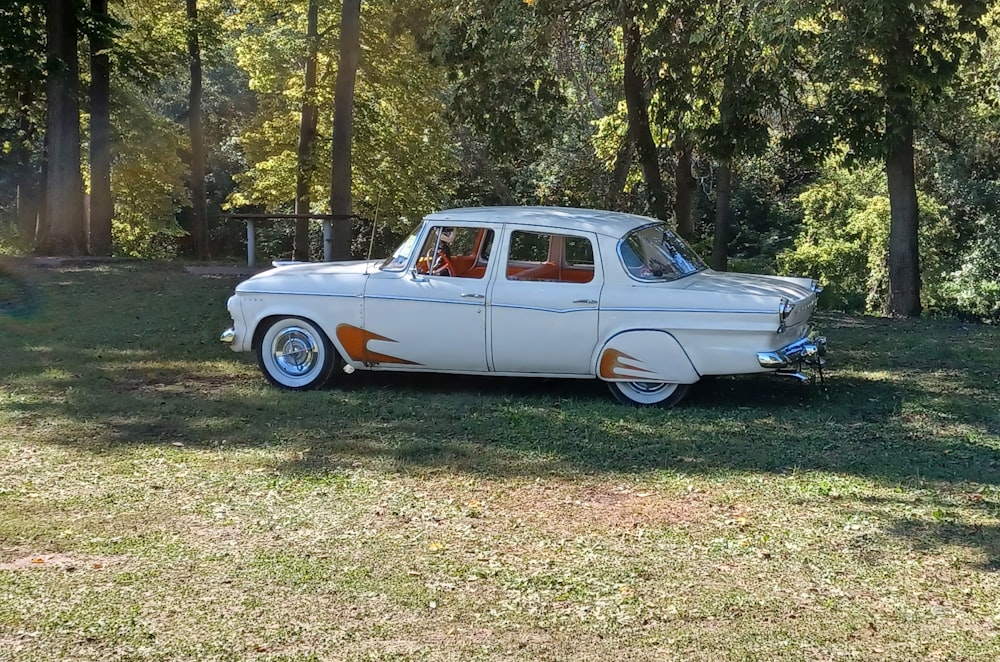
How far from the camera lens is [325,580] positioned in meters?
4.53

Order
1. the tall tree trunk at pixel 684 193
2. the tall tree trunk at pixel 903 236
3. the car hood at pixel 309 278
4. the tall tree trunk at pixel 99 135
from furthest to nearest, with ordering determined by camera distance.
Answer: the tall tree trunk at pixel 99 135
the tall tree trunk at pixel 684 193
the tall tree trunk at pixel 903 236
the car hood at pixel 309 278

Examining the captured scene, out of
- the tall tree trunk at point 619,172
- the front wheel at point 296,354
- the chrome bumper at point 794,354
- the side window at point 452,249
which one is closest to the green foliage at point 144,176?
the tall tree trunk at point 619,172

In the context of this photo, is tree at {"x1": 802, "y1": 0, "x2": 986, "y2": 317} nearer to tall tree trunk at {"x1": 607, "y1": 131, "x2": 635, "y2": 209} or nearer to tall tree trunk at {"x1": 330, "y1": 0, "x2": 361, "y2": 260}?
tall tree trunk at {"x1": 607, "y1": 131, "x2": 635, "y2": 209}

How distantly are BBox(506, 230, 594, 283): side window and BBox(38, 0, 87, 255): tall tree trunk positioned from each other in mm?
14468

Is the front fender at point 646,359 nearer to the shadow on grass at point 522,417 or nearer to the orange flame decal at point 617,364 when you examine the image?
the orange flame decal at point 617,364

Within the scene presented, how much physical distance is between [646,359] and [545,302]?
892 mm

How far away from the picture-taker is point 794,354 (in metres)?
7.78

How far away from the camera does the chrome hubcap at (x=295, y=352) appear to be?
8.81 metres

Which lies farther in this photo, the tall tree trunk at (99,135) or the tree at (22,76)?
the tall tree trunk at (99,135)

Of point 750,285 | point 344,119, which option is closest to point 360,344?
point 750,285

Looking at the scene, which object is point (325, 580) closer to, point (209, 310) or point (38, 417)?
point (38, 417)

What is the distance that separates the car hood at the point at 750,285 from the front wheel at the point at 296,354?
3.02 metres

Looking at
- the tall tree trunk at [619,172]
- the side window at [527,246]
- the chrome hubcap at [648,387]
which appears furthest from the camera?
the tall tree trunk at [619,172]

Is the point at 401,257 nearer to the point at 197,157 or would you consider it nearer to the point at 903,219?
the point at 903,219
